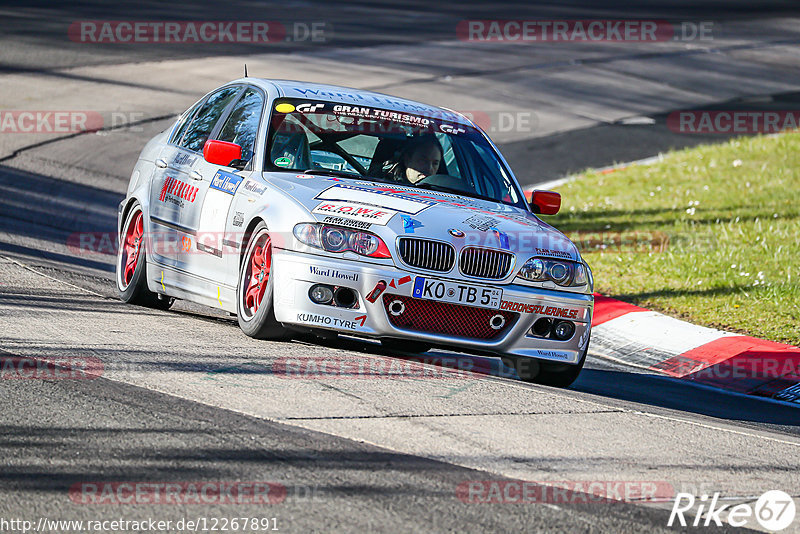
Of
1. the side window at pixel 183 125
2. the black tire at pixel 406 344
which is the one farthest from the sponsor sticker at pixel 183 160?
the black tire at pixel 406 344

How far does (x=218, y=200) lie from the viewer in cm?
778

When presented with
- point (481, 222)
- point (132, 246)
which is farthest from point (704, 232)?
point (132, 246)

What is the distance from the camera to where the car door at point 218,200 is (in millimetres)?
7641

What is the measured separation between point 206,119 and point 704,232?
6.45 meters

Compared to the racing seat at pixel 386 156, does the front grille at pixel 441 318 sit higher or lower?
lower

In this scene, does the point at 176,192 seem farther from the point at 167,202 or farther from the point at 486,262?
the point at 486,262

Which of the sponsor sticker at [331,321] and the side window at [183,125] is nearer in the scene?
the sponsor sticker at [331,321]

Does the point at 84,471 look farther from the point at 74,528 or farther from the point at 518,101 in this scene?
the point at 518,101

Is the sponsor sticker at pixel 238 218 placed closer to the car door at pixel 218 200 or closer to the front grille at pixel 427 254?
the car door at pixel 218 200

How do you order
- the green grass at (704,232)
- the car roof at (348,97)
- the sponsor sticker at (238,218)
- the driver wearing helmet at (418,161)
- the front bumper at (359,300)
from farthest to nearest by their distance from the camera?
the green grass at (704,232)
the car roof at (348,97)
the driver wearing helmet at (418,161)
the sponsor sticker at (238,218)
the front bumper at (359,300)

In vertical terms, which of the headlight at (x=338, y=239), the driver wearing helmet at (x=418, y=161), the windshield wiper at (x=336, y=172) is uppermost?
the driver wearing helmet at (x=418, y=161)

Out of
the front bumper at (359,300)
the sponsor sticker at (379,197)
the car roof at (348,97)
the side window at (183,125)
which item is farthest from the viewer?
the side window at (183,125)

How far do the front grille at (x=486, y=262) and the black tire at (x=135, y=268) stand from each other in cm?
265

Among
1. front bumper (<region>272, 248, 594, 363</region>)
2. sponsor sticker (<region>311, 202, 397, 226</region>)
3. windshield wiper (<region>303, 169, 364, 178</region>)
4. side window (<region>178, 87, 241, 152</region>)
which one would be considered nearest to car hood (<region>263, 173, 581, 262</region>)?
sponsor sticker (<region>311, 202, 397, 226</region>)
